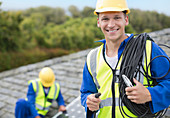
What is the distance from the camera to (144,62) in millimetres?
1410

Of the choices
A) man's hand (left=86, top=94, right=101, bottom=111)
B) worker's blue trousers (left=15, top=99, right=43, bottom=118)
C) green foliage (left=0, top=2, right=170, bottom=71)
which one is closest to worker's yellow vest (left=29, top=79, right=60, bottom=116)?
worker's blue trousers (left=15, top=99, right=43, bottom=118)

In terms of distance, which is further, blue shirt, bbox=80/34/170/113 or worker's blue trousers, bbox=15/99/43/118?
worker's blue trousers, bbox=15/99/43/118

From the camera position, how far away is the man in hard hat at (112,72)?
1.32m

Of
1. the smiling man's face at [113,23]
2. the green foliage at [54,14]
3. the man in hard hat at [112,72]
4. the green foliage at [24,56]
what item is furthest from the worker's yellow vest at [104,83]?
the green foliage at [54,14]

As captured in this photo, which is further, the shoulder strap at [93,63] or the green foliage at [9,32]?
the green foliage at [9,32]

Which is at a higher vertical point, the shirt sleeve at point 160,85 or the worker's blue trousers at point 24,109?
the shirt sleeve at point 160,85

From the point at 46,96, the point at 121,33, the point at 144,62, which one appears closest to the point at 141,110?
the point at 144,62

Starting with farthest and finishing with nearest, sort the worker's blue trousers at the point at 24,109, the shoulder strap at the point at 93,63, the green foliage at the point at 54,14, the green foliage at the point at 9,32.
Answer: the green foliage at the point at 54,14
the green foliage at the point at 9,32
the worker's blue trousers at the point at 24,109
the shoulder strap at the point at 93,63

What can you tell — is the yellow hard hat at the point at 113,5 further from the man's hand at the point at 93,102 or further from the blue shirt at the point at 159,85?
the man's hand at the point at 93,102

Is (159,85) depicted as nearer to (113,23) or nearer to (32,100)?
(113,23)

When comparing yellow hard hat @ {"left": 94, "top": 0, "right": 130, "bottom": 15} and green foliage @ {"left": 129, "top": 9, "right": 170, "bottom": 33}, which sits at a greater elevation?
yellow hard hat @ {"left": 94, "top": 0, "right": 130, "bottom": 15}

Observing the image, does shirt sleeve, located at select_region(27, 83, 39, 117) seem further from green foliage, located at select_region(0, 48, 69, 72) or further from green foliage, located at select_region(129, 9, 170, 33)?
green foliage, located at select_region(129, 9, 170, 33)

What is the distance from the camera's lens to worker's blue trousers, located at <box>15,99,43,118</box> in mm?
3607

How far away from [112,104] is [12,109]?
3.73 metres
